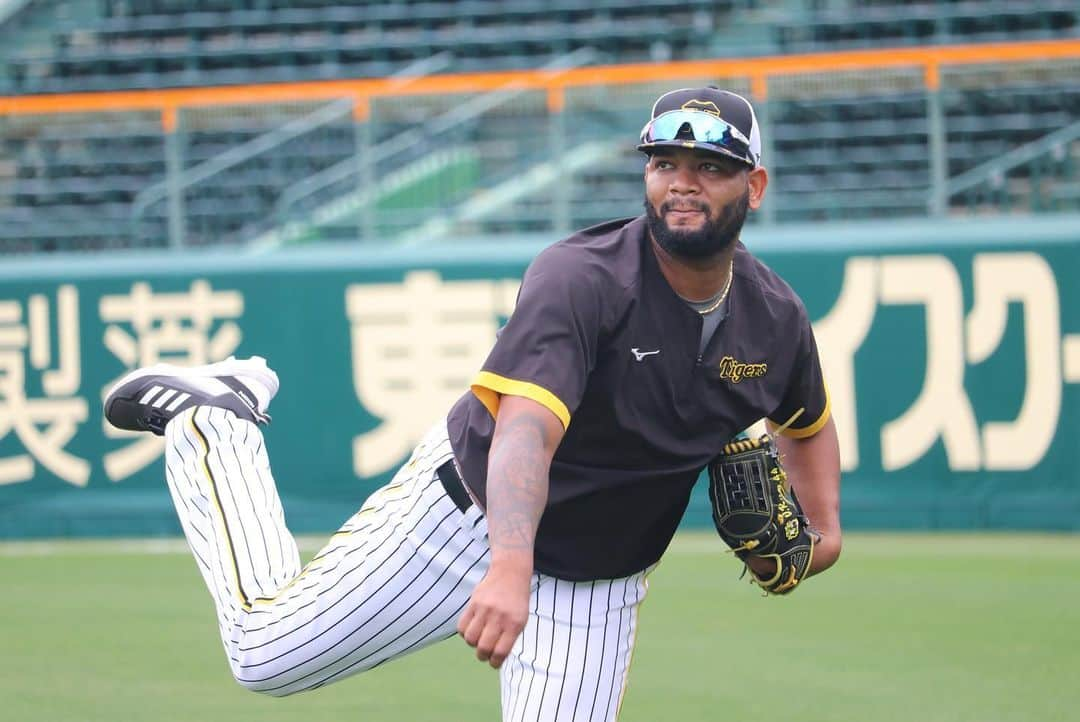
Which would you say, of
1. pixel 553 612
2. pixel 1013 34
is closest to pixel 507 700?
pixel 553 612

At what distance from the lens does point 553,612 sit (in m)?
3.79

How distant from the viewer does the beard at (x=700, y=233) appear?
3.51m

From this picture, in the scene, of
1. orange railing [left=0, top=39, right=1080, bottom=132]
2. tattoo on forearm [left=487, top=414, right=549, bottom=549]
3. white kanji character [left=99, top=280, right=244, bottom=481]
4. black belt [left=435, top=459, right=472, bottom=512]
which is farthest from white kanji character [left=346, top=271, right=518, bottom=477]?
tattoo on forearm [left=487, top=414, right=549, bottom=549]

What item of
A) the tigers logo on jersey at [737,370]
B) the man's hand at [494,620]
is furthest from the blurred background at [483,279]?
the man's hand at [494,620]

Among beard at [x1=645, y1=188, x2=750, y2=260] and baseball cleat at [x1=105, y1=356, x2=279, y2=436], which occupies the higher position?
beard at [x1=645, y1=188, x2=750, y2=260]

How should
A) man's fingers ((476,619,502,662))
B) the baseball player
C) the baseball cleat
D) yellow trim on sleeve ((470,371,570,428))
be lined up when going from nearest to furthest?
1. man's fingers ((476,619,502,662))
2. yellow trim on sleeve ((470,371,570,428))
3. the baseball player
4. the baseball cleat

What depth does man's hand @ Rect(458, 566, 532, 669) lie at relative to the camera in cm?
303

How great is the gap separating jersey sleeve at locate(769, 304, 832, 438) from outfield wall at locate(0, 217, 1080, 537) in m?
5.89

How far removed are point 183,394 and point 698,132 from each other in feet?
5.63

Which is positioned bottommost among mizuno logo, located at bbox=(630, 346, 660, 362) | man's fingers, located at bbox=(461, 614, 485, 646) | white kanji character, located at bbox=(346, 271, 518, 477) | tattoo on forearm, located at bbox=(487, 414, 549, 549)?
white kanji character, located at bbox=(346, 271, 518, 477)

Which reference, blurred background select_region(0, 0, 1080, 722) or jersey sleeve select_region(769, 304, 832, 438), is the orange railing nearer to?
blurred background select_region(0, 0, 1080, 722)

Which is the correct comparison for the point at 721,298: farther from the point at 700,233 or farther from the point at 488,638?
the point at 488,638

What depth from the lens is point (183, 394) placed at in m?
4.46

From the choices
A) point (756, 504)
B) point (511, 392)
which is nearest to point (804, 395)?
point (756, 504)
